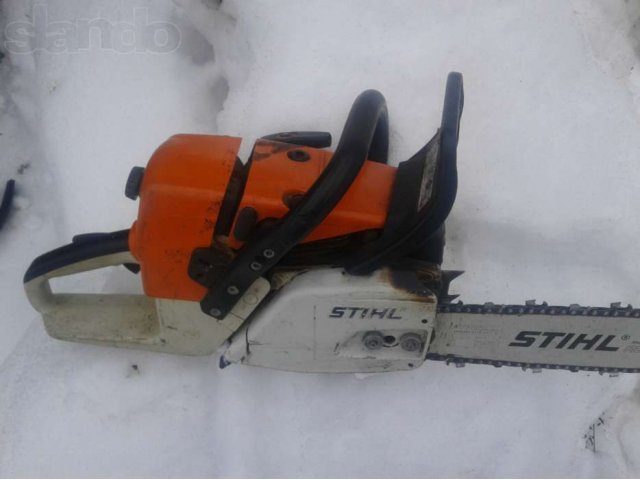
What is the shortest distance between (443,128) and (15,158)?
1588 millimetres

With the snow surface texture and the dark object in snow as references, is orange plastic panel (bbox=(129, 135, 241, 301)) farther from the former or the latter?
the dark object in snow

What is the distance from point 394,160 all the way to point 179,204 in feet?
2.74

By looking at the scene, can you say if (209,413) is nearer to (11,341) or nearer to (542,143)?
(11,341)

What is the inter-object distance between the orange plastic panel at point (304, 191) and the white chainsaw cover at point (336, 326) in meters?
0.12

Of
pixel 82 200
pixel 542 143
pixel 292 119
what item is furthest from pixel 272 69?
pixel 542 143

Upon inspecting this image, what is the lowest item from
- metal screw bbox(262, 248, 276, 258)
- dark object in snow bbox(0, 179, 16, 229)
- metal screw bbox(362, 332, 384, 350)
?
dark object in snow bbox(0, 179, 16, 229)

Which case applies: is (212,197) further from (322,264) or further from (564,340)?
(564,340)

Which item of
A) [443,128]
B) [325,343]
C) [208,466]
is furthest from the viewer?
[208,466]

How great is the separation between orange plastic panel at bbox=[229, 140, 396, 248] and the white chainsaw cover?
0.12m

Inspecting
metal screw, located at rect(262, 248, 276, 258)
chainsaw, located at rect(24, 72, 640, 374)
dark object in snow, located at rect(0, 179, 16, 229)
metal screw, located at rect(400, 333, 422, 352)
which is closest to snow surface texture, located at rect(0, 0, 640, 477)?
dark object in snow, located at rect(0, 179, 16, 229)

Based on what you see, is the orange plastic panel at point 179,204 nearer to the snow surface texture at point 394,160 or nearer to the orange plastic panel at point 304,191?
the orange plastic panel at point 304,191

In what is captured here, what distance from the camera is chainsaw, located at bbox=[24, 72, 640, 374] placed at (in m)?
1.35

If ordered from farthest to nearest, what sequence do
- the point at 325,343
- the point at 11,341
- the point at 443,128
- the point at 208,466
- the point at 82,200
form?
the point at 82,200 → the point at 11,341 → the point at 208,466 → the point at 325,343 → the point at 443,128

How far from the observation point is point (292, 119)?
6.72ft
